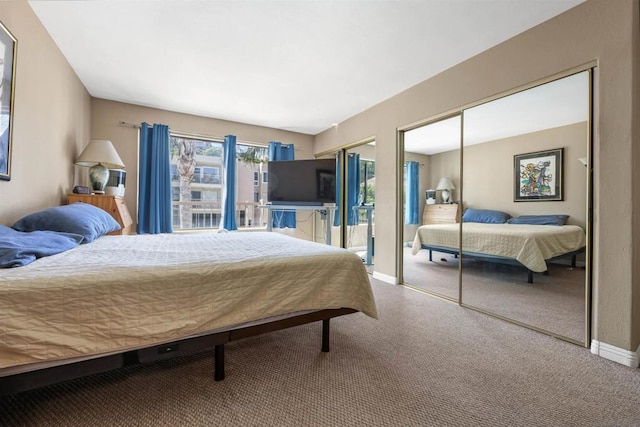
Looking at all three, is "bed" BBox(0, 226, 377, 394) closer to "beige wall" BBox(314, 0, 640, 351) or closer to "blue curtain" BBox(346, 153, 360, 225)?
"beige wall" BBox(314, 0, 640, 351)

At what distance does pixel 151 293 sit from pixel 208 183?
3.68m

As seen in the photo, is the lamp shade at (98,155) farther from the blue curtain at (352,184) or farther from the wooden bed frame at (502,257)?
the wooden bed frame at (502,257)

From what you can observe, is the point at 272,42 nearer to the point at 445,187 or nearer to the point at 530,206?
the point at 445,187

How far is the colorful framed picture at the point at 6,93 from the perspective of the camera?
65.7 inches

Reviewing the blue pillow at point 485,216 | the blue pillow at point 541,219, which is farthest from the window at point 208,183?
the blue pillow at point 541,219

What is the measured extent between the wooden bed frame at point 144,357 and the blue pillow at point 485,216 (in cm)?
184

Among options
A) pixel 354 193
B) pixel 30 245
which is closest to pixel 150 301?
pixel 30 245

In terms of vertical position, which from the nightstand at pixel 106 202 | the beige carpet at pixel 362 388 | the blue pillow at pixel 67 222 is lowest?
the beige carpet at pixel 362 388

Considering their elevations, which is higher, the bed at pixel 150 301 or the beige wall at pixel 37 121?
the beige wall at pixel 37 121

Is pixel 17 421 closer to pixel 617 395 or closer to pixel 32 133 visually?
pixel 32 133

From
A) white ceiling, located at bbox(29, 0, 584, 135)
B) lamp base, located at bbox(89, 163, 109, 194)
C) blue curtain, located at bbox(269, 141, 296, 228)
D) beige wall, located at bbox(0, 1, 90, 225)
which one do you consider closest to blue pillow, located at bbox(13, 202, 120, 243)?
→ beige wall, located at bbox(0, 1, 90, 225)

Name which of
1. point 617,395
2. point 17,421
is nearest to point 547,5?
point 617,395

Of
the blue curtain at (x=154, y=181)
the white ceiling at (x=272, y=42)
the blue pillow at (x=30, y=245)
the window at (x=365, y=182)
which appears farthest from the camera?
the window at (x=365, y=182)

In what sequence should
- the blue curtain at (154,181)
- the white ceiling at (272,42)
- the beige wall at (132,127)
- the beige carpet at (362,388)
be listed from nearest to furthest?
1. the beige carpet at (362,388)
2. the white ceiling at (272,42)
3. the beige wall at (132,127)
4. the blue curtain at (154,181)
